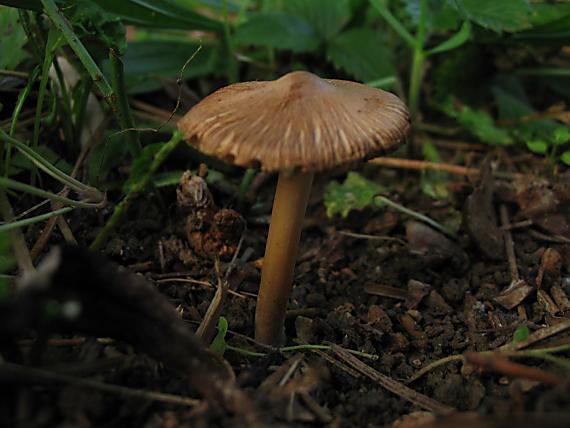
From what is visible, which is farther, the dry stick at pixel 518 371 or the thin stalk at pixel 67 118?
the thin stalk at pixel 67 118

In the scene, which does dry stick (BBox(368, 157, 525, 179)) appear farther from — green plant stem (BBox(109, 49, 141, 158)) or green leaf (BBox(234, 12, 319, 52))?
green plant stem (BBox(109, 49, 141, 158))

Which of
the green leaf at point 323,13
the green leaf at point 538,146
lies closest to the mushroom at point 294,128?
the green leaf at point 538,146

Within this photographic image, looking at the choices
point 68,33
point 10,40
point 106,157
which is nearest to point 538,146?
point 106,157

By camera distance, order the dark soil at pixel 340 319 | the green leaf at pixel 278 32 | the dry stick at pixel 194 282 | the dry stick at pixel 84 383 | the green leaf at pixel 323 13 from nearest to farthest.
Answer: the dry stick at pixel 84 383
the dark soil at pixel 340 319
the dry stick at pixel 194 282
the green leaf at pixel 278 32
the green leaf at pixel 323 13

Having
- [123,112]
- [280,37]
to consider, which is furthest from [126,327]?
[280,37]

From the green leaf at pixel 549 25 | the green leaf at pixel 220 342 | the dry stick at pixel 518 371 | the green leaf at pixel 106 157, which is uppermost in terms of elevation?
the green leaf at pixel 549 25

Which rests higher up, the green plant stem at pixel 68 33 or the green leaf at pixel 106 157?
the green plant stem at pixel 68 33

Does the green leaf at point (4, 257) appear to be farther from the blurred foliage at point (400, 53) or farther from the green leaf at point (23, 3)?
the green leaf at point (23, 3)

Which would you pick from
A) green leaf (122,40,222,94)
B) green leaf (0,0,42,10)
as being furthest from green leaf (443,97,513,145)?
green leaf (0,0,42,10)
